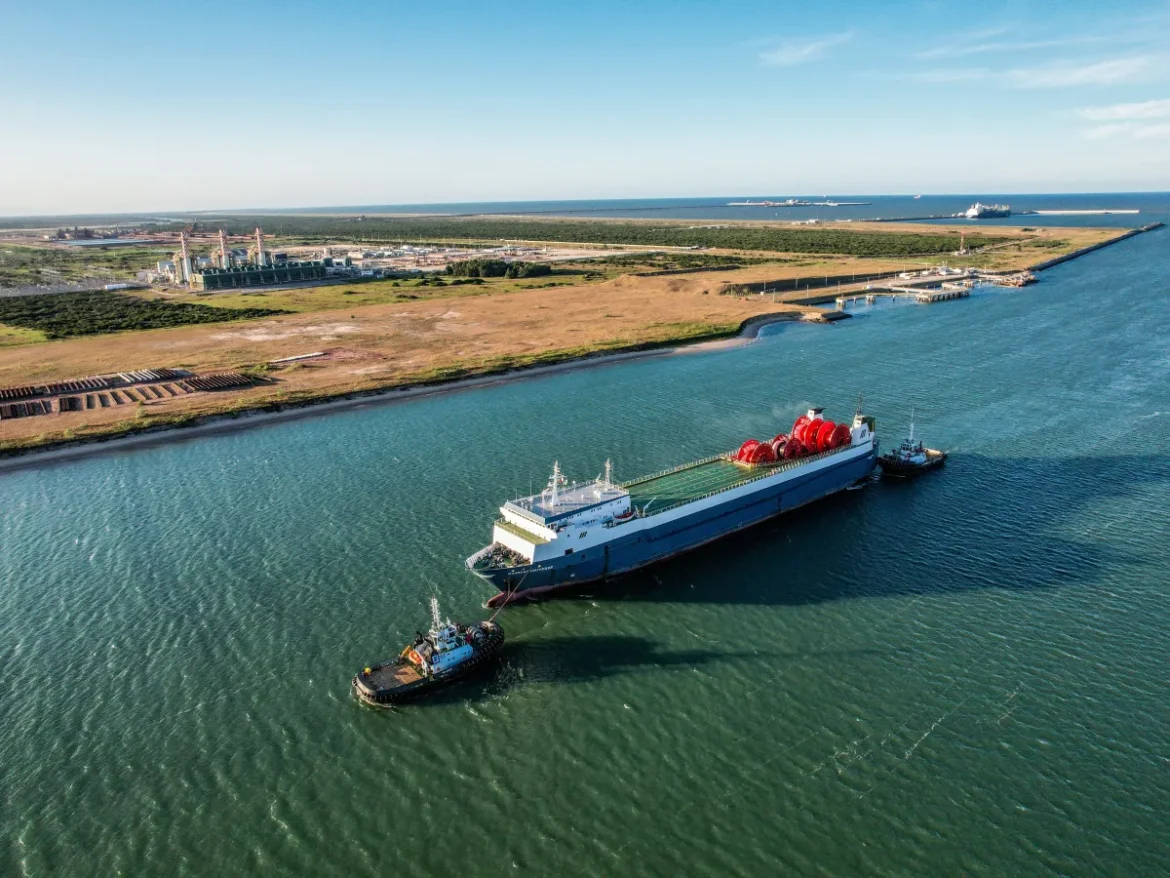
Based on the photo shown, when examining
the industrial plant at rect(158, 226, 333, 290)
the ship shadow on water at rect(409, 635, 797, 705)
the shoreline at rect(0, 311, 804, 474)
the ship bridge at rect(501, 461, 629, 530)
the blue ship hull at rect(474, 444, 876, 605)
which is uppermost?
the industrial plant at rect(158, 226, 333, 290)

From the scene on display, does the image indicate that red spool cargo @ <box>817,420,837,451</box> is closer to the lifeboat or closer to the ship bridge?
the lifeboat

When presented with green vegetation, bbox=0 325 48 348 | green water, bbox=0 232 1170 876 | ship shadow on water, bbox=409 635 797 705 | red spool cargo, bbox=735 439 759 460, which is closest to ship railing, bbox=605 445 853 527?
red spool cargo, bbox=735 439 759 460

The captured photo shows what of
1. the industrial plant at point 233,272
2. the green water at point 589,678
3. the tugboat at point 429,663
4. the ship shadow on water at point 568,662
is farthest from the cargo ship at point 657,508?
the industrial plant at point 233,272

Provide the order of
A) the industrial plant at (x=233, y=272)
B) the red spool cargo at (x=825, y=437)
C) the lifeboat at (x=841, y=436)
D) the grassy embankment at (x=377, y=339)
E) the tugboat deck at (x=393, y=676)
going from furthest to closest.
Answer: the industrial plant at (x=233, y=272), the grassy embankment at (x=377, y=339), the lifeboat at (x=841, y=436), the red spool cargo at (x=825, y=437), the tugboat deck at (x=393, y=676)

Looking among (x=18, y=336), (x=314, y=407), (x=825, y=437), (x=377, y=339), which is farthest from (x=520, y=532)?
(x=18, y=336)

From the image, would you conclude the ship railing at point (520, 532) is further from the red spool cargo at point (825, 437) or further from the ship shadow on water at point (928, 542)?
the red spool cargo at point (825, 437)

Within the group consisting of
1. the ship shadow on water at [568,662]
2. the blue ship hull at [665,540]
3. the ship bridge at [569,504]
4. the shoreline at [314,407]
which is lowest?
the ship shadow on water at [568,662]

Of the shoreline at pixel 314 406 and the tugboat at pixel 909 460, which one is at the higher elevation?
the shoreline at pixel 314 406
